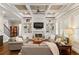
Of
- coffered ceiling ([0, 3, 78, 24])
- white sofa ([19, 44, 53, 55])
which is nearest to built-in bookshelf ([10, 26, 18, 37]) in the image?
coffered ceiling ([0, 3, 78, 24])

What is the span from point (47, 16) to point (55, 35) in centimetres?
44

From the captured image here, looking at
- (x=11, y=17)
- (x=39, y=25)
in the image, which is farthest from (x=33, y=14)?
(x=11, y=17)

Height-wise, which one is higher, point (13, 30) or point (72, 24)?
point (72, 24)

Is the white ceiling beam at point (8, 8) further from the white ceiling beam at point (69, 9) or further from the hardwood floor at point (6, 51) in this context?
the white ceiling beam at point (69, 9)

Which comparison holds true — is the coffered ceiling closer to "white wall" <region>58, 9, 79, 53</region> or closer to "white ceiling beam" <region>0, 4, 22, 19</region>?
"white ceiling beam" <region>0, 4, 22, 19</region>

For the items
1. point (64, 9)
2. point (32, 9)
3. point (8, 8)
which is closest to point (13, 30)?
point (8, 8)

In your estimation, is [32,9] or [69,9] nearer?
[69,9]

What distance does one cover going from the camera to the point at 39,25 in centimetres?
297

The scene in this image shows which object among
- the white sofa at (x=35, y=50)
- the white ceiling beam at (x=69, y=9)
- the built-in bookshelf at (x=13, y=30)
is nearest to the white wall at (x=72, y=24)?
the white ceiling beam at (x=69, y=9)

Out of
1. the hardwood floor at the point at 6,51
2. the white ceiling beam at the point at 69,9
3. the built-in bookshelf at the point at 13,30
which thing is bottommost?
the hardwood floor at the point at 6,51

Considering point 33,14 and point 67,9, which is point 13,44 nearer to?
point 33,14

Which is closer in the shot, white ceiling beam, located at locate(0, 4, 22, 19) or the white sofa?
white ceiling beam, located at locate(0, 4, 22, 19)

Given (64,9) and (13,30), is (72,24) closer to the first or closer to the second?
(64,9)
